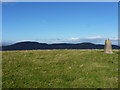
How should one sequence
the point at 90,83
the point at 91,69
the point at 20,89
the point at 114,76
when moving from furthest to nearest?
the point at 91,69, the point at 114,76, the point at 90,83, the point at 20,89

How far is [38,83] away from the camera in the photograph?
1551 centimetres

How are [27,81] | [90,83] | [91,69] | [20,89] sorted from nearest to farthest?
[20,89] → [90,83] → [27,81] → [91,69]

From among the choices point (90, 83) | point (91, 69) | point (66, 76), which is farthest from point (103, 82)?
point (91, 69)

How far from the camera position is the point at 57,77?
1730 centimetres

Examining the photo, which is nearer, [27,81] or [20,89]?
[20,89]

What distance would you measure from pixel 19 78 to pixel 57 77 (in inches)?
121

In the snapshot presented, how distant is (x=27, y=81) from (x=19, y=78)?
4.12 ft

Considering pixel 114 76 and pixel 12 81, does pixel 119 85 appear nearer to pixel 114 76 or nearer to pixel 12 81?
pixel 114 76

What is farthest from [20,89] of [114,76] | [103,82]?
[114,76]

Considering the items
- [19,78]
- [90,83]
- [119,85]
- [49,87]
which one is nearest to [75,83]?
[90,83]

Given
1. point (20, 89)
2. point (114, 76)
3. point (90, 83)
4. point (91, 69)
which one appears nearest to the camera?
point (20, 89)

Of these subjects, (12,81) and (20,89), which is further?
(12,81)

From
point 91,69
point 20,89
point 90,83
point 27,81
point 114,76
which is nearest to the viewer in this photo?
point 20,89

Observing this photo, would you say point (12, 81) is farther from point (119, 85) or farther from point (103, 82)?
point (119, 85)
